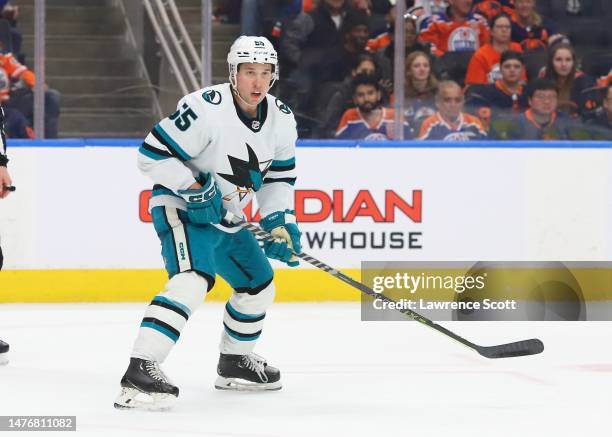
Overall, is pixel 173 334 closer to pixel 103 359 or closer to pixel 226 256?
pixel 226 256

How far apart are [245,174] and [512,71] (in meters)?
2.81

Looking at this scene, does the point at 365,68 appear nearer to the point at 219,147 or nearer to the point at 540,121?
the point at 540,121

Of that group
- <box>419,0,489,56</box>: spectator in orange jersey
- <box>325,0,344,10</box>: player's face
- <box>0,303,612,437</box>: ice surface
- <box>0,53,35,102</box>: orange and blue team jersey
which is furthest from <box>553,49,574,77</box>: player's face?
<box>0,53,35,102</box>: orange and blue team jersey

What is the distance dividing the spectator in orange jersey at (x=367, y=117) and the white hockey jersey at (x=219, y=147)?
2.27m

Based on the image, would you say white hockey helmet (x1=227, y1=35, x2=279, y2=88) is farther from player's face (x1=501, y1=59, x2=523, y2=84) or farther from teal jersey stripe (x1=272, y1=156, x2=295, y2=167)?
player's face (x1=501, y1=59, x2=523, y2=84)

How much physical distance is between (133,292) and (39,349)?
1.36 metres

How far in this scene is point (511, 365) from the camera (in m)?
4.78

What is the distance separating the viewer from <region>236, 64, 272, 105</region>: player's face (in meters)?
4.01

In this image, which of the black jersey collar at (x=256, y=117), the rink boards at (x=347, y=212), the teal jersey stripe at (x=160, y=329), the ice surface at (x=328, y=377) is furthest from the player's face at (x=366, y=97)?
the teal jersey stripe at (x=160, y=329)

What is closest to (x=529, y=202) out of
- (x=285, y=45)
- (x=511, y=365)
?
(x=285, y=45)

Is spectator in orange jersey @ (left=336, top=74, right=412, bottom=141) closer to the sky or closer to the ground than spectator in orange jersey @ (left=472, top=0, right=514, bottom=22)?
closer to the ground

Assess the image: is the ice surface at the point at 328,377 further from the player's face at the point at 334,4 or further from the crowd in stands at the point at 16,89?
the player's face at the point at 334,4

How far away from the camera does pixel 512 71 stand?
6.58 meters

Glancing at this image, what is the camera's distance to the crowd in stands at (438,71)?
21.1ft
